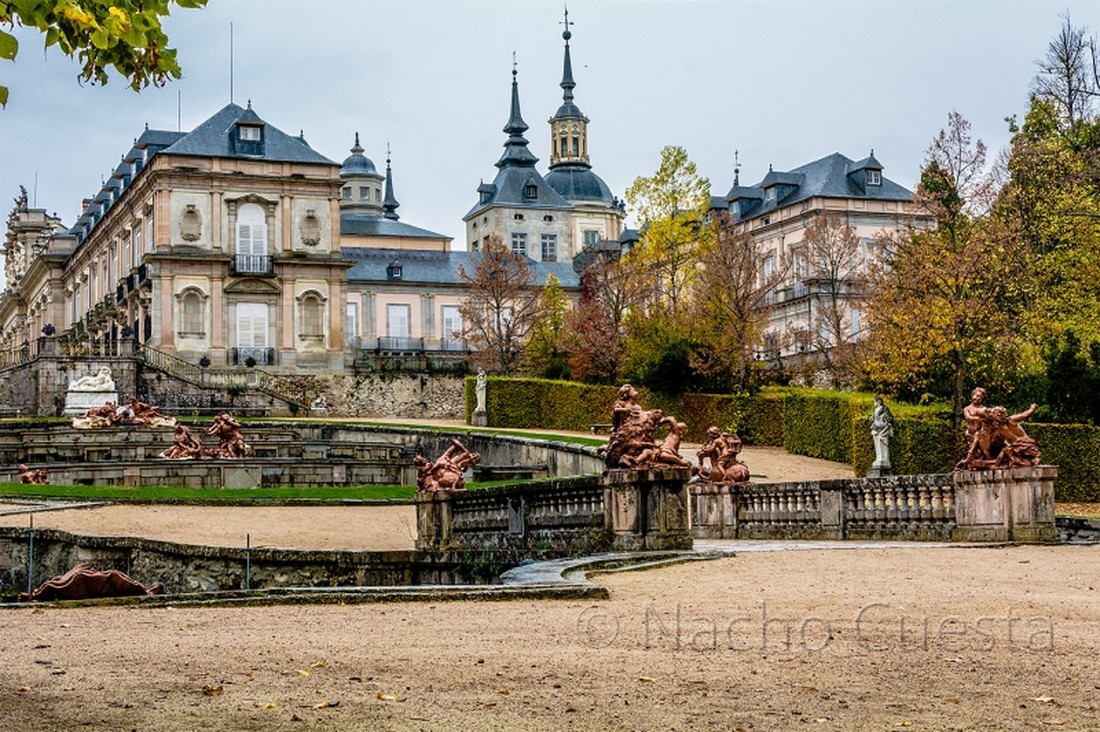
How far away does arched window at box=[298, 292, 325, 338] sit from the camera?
2469 inches

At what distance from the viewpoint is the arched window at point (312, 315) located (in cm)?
6272

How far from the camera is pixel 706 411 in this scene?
43.9 m

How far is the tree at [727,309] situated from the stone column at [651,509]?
27.3 metres

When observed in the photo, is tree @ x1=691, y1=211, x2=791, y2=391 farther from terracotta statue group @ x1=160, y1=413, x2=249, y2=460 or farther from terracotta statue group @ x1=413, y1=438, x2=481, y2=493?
terracotta statue group @ x1=413, y1=438, x2=481, y2=493

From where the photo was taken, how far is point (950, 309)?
33.8 m

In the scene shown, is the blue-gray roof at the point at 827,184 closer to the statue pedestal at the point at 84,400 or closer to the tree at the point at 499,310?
the tree at the point at 499,310

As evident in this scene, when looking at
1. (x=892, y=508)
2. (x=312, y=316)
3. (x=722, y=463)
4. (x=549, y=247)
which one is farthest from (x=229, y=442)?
(x=549, y=247)

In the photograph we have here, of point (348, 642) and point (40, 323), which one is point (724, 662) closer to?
point (348, 642)

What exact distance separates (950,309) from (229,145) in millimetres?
36687

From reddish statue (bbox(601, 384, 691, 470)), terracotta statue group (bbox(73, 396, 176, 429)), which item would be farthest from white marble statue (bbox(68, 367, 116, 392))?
reddish statue (bbox(601, 384, 691, 470))

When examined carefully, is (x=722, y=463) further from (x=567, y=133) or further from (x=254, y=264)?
(x=567, y=133)

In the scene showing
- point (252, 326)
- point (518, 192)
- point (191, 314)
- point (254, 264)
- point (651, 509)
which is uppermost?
point (518, 192)

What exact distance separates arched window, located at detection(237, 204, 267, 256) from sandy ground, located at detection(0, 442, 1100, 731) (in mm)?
51031

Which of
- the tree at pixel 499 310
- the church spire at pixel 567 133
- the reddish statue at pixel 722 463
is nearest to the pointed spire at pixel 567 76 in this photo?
the church spire at pixel 567 133
